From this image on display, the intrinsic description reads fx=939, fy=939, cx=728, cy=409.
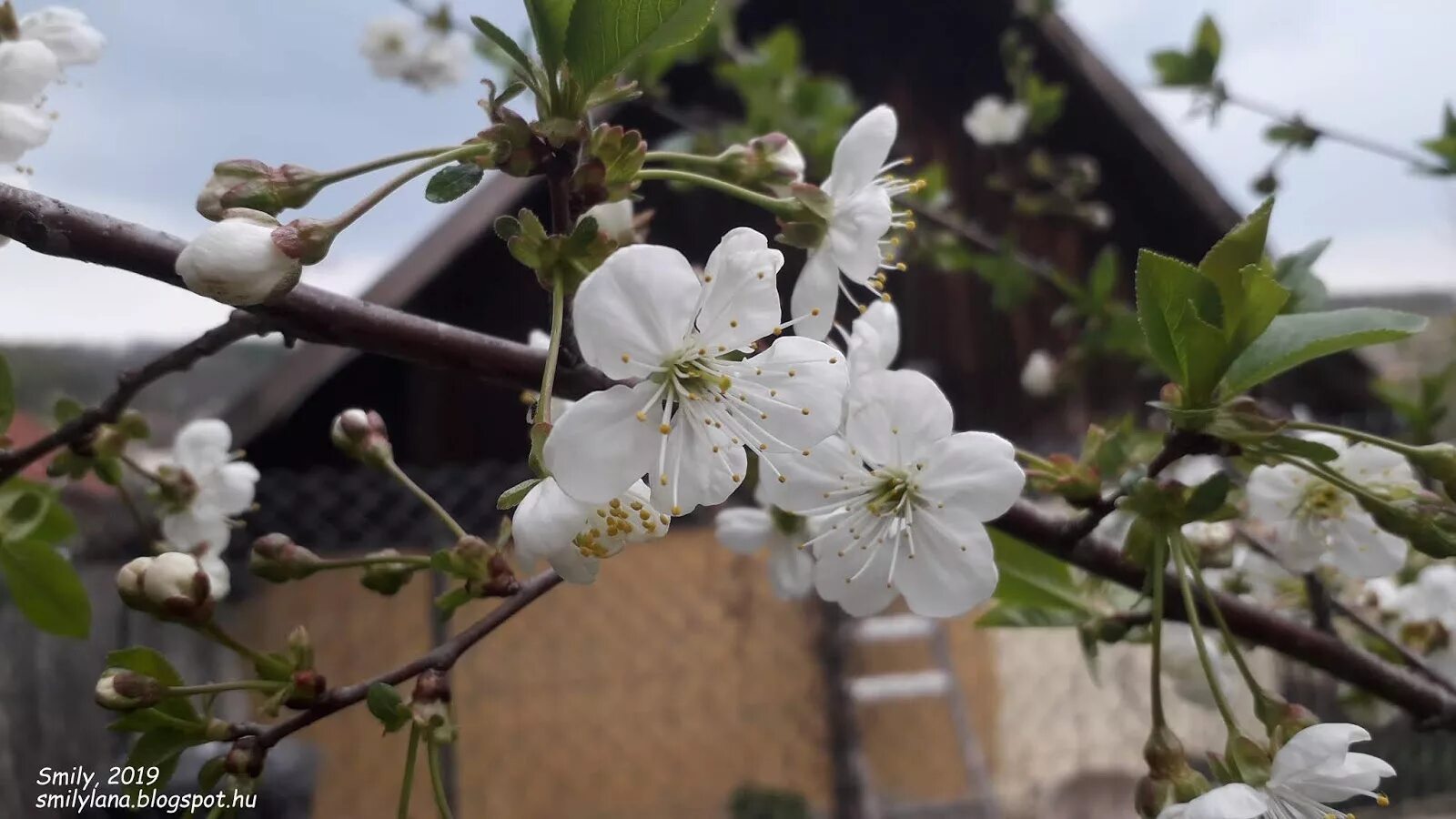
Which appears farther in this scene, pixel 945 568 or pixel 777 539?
pixel 777 539

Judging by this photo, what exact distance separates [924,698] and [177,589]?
11.0 feet

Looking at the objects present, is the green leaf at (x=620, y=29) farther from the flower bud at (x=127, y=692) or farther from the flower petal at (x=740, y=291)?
the flower bud at (x=127, y=692)

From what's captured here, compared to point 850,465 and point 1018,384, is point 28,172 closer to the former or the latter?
point 850,465

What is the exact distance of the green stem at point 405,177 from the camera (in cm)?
45

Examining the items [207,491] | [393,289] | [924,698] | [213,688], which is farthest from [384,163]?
[924,698]

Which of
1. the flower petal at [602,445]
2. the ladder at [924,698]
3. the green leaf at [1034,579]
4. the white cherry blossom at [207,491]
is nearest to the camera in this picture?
the flower petal at [602,445]

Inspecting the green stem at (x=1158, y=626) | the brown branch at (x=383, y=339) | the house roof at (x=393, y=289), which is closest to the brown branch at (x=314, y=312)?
the brown branch at (x=383, y=339)

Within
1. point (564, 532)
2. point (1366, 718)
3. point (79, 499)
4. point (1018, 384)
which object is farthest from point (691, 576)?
point (564, 532)

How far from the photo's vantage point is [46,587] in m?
0.70

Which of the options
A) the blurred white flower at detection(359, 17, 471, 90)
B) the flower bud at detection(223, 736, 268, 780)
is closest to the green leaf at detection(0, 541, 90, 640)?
the flower bud at detection(223, 736, 268, 780)

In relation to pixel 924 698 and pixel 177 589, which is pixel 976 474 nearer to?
pixel 177 589

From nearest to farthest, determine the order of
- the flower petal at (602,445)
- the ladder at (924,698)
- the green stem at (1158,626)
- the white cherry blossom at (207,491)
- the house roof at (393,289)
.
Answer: the flower petal at (602,445) < the green stem at (1158,626) < the white cherry blossom at (207,491) < the house roof at (393,289) < the ladder at (924,698)

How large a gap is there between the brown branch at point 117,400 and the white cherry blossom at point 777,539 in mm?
387

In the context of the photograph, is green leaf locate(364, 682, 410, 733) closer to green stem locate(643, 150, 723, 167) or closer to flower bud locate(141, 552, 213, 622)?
flower bud locate(141, 552, 213, 622)
